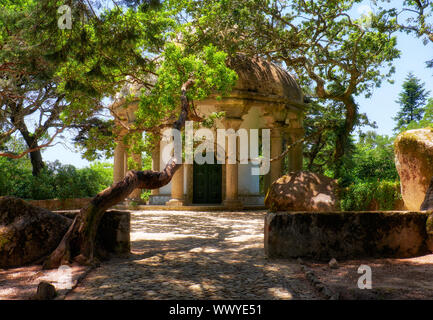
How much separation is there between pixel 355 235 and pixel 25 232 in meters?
5.24

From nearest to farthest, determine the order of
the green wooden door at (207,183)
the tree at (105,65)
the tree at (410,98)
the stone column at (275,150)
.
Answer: the tree at (105,65), the stone column at (275,150), the green wooden door at (207,183), the tree at (410,98)

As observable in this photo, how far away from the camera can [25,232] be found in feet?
18.7

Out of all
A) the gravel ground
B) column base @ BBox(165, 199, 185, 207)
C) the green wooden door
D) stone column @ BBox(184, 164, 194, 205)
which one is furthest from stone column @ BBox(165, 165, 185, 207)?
the gravel ground

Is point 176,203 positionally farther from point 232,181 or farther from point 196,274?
point 196,274

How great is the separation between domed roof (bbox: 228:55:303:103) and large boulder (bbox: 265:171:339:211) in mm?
6985

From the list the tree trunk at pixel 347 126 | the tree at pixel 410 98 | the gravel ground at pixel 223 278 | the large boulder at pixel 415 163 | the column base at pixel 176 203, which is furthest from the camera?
the tree at pixel 410 98

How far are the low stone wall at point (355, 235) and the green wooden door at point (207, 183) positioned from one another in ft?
46.9

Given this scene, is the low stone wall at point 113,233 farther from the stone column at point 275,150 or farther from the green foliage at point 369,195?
the stone column at point 275,150

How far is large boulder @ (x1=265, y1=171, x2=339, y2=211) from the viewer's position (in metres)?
11.2

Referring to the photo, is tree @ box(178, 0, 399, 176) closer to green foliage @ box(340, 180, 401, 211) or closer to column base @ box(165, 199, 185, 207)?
green foliage @ box(340, 180, 401, 211)

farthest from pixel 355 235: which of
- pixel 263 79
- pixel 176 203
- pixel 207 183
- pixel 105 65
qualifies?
pixel 207 183

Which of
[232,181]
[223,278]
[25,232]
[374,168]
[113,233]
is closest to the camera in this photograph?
[223,278]

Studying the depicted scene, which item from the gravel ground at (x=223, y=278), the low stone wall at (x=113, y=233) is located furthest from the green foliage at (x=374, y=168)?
the low stone wall at (x=113, y=233)

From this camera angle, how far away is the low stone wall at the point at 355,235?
5902 millimetres
